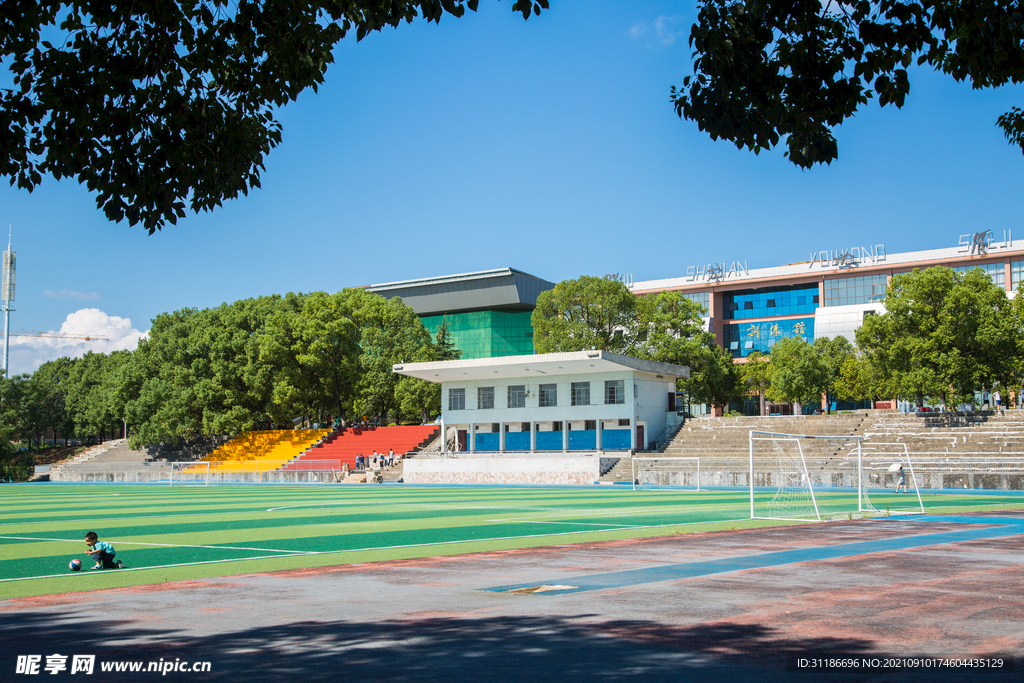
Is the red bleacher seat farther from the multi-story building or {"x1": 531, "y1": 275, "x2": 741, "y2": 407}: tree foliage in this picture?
the multi-story building

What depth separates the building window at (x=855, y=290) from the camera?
337ft

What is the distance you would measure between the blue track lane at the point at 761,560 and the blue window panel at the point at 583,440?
146 feet

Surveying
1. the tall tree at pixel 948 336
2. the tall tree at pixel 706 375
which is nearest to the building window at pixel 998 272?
the tall tree at pixel 706 375

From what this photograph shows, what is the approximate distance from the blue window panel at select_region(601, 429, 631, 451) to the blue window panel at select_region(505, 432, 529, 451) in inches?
248

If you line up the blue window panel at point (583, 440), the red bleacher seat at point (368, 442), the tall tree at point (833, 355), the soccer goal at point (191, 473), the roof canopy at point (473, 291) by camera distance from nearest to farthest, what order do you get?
the blue window panel at point (583, 440) < the soccer goal at point (191, 473) < the red bleacher seat at point (368, 442) < the tall tree at point (833, 355) < the roof canopy at point (473, 291)

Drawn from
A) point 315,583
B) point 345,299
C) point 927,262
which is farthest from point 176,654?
point 927,262

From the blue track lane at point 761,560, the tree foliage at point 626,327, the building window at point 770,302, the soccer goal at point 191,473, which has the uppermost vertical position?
the building window at point 770,302

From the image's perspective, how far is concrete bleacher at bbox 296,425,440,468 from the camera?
69.2m

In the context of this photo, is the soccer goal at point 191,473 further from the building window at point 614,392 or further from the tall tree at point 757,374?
the tall tree at point 757,374

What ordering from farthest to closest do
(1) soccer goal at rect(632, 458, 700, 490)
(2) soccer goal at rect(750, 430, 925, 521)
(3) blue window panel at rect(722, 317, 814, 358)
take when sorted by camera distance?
(3) blue window panel at rect(722, 317, 814, 358), (1) soccer goal at rect(632, 458, 700, 490), (2) soccer goal at rect(750, 430, 925, 521)

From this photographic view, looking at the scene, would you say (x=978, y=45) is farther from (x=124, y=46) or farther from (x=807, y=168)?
(x=124, y=46)

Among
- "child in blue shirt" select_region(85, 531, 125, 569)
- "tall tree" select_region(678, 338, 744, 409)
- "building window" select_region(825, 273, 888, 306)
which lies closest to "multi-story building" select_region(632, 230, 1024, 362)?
"building window" select_region(825, 273, 888, 306)

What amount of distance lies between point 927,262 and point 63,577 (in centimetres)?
10201

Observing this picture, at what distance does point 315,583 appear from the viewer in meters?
10.7
